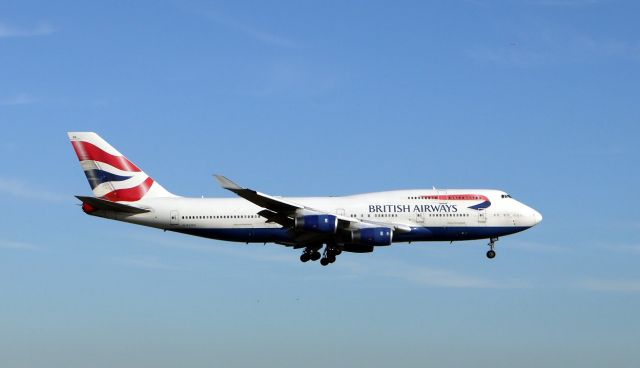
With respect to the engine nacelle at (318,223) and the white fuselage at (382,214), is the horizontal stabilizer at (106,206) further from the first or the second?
the engine nacelle at (318,223)

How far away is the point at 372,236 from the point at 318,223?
389 centimetres

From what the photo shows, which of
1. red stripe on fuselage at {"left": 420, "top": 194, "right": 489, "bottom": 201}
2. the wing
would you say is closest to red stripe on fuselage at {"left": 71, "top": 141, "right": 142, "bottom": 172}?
the wing

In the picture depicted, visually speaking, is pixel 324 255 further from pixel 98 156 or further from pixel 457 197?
pixel 98 156

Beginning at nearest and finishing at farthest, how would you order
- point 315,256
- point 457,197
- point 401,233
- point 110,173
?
point 401,233 → point 457,197 → point 315,256 → point 110,173

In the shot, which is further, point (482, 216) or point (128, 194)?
point (128, 194)

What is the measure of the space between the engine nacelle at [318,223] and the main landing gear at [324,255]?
4379 millimetres

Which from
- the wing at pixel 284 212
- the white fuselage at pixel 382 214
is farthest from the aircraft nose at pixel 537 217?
the wing at pixel 284 212

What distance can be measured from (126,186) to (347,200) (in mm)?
16676

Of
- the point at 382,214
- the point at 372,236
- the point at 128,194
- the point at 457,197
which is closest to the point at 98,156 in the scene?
the point at 128,194

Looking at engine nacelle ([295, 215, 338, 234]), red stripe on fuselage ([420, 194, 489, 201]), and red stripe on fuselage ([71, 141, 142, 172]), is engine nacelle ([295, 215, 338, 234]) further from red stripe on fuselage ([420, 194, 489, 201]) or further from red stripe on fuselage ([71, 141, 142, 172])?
red stripe on fuselage ([71, 141, 142, 172])

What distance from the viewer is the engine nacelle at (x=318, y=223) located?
206 ft

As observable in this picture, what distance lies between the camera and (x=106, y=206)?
221 feet

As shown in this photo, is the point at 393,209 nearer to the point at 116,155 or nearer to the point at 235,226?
the point at 235,226

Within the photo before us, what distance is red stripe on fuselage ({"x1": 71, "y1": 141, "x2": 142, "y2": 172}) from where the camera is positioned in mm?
72812
